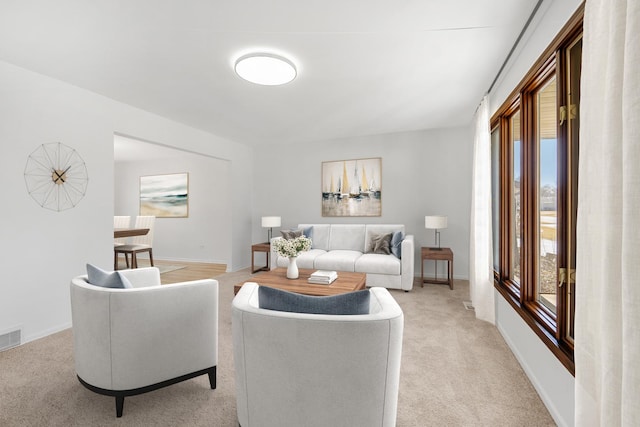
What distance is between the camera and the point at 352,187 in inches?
213

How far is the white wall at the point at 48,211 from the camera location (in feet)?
8.47

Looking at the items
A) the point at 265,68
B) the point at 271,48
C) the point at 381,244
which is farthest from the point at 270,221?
the point at 271,48

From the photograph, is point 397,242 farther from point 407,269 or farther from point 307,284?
point 307,284

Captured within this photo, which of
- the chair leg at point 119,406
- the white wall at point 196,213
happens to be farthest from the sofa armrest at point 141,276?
the white wall at point 196,213

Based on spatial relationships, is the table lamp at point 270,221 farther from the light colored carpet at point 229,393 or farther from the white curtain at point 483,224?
the white curtain at point 483,224

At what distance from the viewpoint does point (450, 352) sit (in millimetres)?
2465

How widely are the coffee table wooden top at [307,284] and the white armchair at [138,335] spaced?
941 millimetres

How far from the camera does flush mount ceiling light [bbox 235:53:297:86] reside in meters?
2.44

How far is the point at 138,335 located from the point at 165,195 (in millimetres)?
6044

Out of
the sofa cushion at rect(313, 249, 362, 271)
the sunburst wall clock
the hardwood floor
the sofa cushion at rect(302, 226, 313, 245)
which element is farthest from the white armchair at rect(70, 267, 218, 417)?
the sofa cushion at rect(302, 226, 313, 245)

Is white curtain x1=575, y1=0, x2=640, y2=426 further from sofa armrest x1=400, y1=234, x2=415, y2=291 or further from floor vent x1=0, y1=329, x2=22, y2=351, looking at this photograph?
floor vent x1=0, y1=329, x2=22, y2=351

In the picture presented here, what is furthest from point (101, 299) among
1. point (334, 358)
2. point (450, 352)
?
point (450, 352)

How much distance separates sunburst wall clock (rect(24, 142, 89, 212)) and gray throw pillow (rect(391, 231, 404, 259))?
13.1ft

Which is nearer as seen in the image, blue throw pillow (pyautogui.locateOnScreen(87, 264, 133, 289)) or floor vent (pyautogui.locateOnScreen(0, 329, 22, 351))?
blue throw pillow (pyautogui.locateOnScreen(87, 264, 133, 289))
